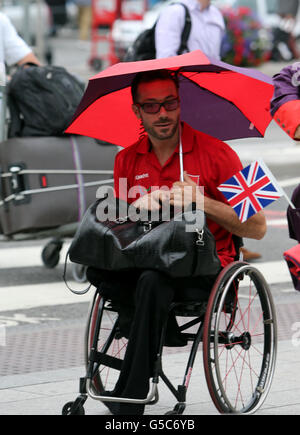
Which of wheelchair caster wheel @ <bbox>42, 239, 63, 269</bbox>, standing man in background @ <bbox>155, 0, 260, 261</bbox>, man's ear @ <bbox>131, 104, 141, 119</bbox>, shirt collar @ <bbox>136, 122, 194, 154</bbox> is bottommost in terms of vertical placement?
wheelchair caster wheel @ <bbox>42, 239, 63, 269</bbox>

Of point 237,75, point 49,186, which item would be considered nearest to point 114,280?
point 237,75

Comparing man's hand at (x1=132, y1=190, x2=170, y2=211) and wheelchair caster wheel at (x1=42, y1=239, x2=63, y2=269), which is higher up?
man's hand at (x1=132, y1=190, x2=170, y2=211)

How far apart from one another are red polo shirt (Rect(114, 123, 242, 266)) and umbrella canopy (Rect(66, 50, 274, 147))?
31 centimetres

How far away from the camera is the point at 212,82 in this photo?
5.07 metres

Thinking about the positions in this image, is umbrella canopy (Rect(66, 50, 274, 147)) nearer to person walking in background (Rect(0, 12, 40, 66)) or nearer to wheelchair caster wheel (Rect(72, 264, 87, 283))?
wheelchair caster wheel (Rect(72, 264, 87, 283))

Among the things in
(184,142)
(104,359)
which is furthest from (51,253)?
(104,359)

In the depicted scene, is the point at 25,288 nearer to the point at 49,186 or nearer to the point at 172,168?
the point at 49,186

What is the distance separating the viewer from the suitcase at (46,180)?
25.3 feet

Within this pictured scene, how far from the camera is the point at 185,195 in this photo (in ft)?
14.9

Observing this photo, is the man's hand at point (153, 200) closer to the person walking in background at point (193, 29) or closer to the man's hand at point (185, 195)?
the man's hand at point (185, 195)

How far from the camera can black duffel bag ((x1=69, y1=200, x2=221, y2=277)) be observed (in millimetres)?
4340

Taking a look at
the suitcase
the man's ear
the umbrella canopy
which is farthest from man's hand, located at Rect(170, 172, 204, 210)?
the suitcase
